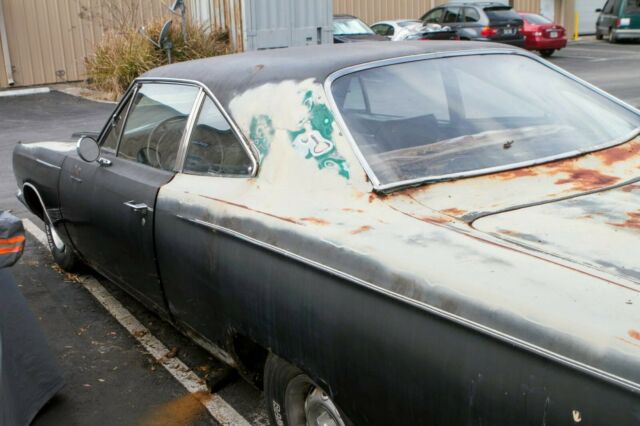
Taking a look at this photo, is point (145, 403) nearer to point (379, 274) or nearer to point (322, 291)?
point (322, 291)

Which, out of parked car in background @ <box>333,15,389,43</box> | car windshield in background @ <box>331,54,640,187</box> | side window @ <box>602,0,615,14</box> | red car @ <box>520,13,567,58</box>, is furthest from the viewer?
side window @ <box>602,0,615,14</box>

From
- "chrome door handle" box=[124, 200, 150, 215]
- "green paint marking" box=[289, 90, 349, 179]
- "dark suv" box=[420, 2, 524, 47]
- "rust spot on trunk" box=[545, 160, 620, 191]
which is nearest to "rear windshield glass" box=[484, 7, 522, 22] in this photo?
"dark suv" box=[420, 2, 524, 47]

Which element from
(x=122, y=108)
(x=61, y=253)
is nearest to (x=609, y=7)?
(x=61, y=253)

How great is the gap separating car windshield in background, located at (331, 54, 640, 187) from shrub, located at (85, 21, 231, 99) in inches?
511

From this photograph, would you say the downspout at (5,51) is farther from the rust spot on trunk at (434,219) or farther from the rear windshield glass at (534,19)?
the rust spot on trunk at (434,219)

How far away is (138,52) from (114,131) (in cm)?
1239

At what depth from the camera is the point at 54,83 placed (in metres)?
18.6

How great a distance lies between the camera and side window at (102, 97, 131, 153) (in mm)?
4174

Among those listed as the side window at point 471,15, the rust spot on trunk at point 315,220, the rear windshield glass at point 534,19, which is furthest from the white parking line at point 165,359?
the rear windshield glass at point 534,19

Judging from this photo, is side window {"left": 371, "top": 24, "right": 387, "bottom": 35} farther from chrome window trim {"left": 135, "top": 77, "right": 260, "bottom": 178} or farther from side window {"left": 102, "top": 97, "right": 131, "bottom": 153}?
chrome window trim {"left": 135, "top": 77, "right": 260, "bottom": 178}

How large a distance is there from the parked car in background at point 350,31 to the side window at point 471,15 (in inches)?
176

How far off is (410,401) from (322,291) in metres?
0.47

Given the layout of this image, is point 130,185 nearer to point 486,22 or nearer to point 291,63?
point 291,63

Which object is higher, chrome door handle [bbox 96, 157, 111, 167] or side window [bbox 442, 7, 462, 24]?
side window [bbox 442, 7, 462, 24]
